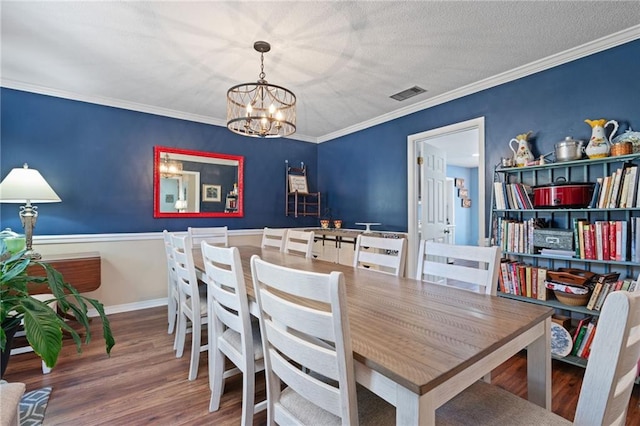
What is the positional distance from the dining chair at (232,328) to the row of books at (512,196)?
7.35ft

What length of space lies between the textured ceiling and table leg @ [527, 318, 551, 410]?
188cm

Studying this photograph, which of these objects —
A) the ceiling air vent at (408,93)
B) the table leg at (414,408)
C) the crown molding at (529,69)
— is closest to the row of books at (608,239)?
the crown molding at (529,69)

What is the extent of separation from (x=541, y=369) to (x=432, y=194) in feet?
9.40

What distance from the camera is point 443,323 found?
1042 mm

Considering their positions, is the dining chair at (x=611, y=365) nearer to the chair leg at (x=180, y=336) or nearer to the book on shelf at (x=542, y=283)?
the book on shelf at (x=542, y=283)

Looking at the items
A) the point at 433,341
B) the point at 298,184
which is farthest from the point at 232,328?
the point at 298,184

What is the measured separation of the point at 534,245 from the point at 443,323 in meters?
1.83

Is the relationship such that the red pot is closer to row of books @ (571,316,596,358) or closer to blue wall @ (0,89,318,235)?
row of books @ (571,316,596,358)

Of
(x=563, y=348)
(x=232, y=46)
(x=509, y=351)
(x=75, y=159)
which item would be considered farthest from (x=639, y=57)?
(x=75, y=159)

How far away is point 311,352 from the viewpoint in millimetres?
889

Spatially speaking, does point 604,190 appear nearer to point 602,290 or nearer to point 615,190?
point 615,190

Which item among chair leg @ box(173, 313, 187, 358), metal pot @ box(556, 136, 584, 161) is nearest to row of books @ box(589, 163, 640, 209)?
metal pot @ box(556, 136, 584, 161)

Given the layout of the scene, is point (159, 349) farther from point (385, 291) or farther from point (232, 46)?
point (232, 46)

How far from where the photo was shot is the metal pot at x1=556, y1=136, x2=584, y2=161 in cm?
220
